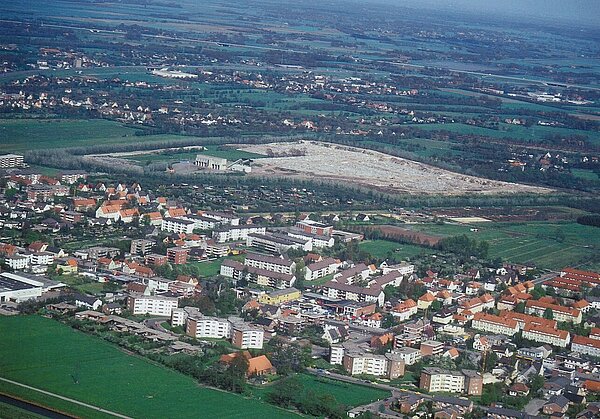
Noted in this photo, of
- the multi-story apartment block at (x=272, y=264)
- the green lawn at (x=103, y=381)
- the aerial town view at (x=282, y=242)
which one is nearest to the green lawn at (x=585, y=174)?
the aerial town view at (x=282, y=242)

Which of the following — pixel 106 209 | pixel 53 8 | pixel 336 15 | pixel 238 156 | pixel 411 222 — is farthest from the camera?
pixel 336 15

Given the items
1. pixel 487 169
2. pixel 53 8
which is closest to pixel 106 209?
pixel 487 169

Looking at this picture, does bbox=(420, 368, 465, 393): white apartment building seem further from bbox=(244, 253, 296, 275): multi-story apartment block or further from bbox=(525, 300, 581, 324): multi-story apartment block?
bbox=(244, 253, 296, 275): multi-story apartment block

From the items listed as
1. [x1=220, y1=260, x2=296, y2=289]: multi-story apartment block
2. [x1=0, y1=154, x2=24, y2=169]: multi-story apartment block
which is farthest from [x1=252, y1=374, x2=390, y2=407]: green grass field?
[x1=0, y1=154, x2=24, y2=169]: multi-story apartment block

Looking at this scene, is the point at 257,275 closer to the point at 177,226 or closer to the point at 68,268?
the point at 68,268

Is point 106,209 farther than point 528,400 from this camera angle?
Yes

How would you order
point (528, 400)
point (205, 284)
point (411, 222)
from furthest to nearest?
point (411, 222) → point (205, 284) → point (528, 400)

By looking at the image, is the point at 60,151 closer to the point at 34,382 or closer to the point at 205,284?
the point at 205,284

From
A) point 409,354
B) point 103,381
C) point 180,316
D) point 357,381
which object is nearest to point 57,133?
point 180,316
